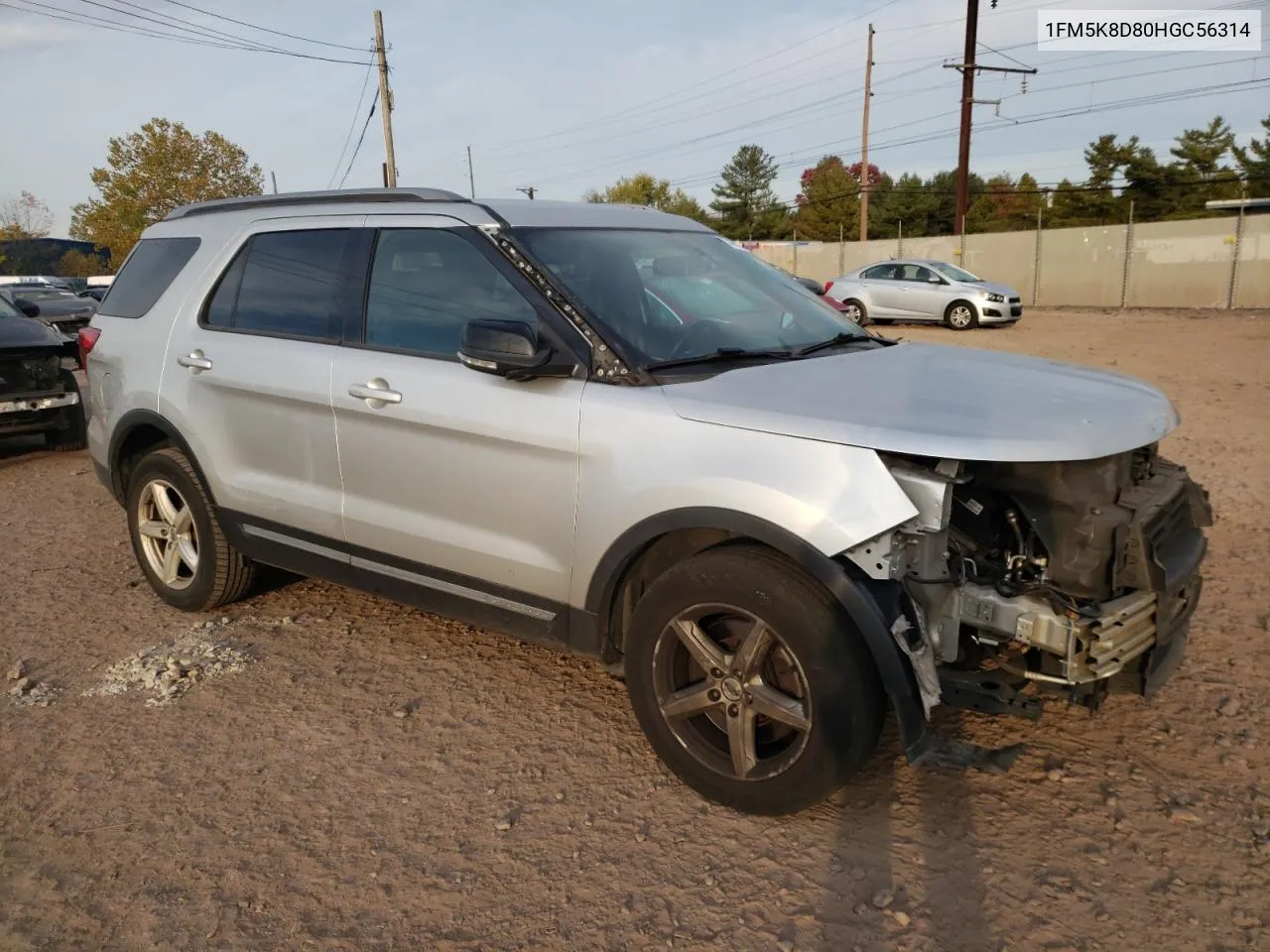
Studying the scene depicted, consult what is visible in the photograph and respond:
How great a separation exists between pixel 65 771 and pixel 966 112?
32.0 metres

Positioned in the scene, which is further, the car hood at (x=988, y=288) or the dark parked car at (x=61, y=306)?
the car hood at (x=988, y=288)

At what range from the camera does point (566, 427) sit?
330 cm

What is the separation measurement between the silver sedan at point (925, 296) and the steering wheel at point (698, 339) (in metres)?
17.3

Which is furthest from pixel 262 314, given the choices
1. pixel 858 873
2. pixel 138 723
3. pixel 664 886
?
pixel 858 873

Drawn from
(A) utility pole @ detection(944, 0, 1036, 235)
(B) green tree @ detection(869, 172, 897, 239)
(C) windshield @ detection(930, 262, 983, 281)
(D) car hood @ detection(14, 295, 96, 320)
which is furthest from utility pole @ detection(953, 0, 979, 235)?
(B) green tree @ detection(869, 172, 897, 239)

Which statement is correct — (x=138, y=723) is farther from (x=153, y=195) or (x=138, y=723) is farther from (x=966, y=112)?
(x=153, y=195)

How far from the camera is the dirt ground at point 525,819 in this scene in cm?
268

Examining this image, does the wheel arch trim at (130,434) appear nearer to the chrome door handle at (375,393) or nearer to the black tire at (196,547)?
the black tire at (196,547)

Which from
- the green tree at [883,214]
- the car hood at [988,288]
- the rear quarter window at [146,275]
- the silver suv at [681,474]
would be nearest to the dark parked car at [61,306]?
the rear quarter window at [146,275]

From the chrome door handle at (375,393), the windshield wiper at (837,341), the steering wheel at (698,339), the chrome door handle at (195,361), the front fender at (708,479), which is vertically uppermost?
the steering wheel at (698,339)

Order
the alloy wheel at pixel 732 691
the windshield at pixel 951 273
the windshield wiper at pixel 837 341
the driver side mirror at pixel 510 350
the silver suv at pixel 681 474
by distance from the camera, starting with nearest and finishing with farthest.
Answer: the silver suv at pixel 681 474, the alloy wheel at pixel 732 691, the driver side mirror at pixel 510 350, the windshield wiper at pixel 837 341, the windshield at pixel 951 273

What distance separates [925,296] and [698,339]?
19023mm

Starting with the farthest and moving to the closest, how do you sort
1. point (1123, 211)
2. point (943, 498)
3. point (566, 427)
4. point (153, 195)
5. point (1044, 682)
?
point (1123, 211)
point (153, 195)
point (566, 427)
point (1044, 682)
point (943, 498)

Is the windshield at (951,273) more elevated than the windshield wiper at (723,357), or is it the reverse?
the windshield wiper at (723,357)
